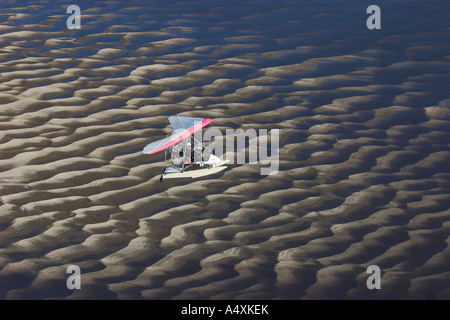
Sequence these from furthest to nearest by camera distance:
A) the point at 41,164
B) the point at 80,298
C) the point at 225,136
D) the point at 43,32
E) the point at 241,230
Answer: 1. the point at 43,32
2. the point at 225,136
3. the point at 41,164
4. the point at 241,230
5. the point at 80,298

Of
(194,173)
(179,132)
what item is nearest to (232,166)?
(194,173)

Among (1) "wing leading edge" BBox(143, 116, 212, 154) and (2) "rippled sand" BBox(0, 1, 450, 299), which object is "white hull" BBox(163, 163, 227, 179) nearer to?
(2) "rippled sand" BBox(0, 1, 450, 299)

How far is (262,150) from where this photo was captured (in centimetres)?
734

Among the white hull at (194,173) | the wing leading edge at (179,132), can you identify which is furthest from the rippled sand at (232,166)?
the wing leading edge at (179,132)

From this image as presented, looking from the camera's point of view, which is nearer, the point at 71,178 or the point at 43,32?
the point at 71,178

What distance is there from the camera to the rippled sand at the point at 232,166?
216 inches

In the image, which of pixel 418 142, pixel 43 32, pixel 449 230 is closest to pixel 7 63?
pixel 43 32

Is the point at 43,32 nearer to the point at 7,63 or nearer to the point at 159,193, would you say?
the point at 7,63

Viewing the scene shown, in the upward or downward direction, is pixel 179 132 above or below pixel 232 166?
below

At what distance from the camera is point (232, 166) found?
23.0 feet

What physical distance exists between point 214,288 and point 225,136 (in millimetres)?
2564

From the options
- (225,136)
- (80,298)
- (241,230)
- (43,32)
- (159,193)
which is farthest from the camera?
(43,32)

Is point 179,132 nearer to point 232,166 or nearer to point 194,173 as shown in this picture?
point 194,173

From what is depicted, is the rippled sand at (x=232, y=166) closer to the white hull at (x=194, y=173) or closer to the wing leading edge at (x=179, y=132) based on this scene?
the white hull at (x=194, y=173)
